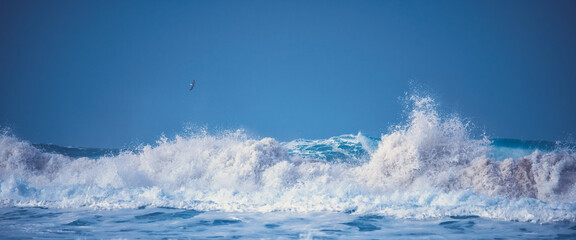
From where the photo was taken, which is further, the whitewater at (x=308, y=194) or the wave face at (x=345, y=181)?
the wave face at (x=345, y=181)

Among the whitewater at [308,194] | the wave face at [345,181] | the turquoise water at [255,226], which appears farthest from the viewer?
the wave face at [345,181]

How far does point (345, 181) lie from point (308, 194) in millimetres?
1142

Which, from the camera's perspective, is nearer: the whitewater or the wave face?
the whitewater

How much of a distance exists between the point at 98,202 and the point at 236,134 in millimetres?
3663

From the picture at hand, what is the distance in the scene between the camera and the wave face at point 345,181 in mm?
5531

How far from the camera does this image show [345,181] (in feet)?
23.5

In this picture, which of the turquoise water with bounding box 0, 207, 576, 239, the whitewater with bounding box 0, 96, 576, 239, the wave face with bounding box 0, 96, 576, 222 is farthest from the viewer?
the wave face with bounding box 0, 96, 576, 222

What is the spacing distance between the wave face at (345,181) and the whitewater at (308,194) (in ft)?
0.07

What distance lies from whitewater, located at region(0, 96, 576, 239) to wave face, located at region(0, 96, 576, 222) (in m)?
0.02

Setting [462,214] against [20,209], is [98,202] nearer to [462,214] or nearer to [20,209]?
[20,209]

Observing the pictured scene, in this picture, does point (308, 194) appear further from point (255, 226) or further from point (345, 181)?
point (255, 226)

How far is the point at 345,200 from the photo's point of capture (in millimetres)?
5781

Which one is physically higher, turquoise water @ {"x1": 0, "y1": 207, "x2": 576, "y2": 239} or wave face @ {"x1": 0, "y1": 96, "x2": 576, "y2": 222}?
wave face @ {"x1": 0, "y1": 96, "x2": 576, "y2": 222}

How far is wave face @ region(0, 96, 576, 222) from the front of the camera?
553 centimetres
